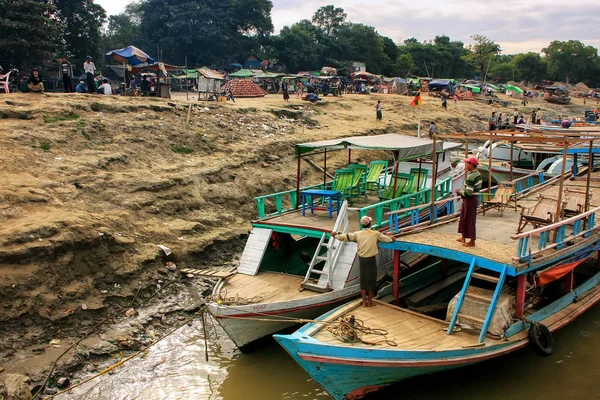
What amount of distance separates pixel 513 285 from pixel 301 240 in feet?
14.7

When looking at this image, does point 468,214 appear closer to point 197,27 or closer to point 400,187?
point 400,187

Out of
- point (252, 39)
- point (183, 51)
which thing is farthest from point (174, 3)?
point (252, 39)

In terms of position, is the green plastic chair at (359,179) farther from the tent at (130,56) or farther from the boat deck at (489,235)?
the tent at (130,56)

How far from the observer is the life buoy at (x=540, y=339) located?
25.5ft

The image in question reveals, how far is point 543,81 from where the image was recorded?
274 feet

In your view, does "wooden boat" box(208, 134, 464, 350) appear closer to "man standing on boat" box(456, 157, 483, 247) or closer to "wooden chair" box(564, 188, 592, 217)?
"man standing on boat" box(456, 157, 483, 247)

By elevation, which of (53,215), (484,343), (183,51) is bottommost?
(484,343)

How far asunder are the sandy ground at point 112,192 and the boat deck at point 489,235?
5646 mm

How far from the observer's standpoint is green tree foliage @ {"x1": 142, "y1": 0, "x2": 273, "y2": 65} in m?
47.2

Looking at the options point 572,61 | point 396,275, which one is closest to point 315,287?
point 396,275

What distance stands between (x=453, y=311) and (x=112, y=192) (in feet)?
29.2

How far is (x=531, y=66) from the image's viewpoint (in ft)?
271

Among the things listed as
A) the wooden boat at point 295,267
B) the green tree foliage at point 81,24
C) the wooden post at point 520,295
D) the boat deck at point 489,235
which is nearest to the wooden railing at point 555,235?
the boat deck at point 489,235

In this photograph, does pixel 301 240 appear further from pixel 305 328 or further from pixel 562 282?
pixel 562 282
